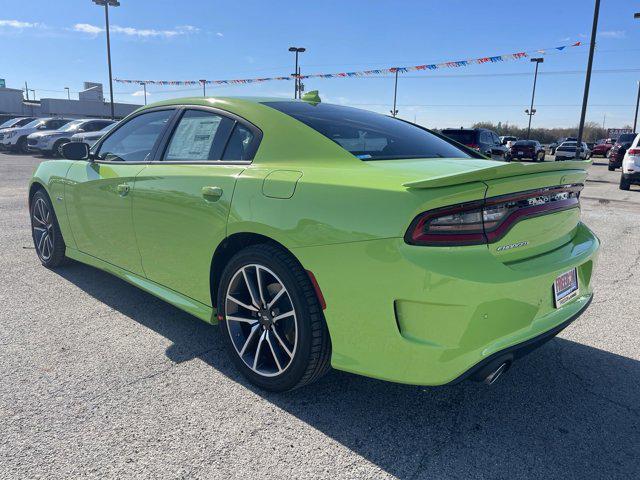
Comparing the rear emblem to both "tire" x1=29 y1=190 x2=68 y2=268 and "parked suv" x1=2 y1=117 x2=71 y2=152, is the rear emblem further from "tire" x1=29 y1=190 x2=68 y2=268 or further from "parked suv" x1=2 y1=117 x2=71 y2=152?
"parked suv" x1=2 y1=117 x2=71 y2=152

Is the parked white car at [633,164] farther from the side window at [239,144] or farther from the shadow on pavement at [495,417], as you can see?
the side window at [239,144]

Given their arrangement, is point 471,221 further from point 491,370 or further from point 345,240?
point 491,370

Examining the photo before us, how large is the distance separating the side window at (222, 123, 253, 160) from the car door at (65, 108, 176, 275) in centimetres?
71

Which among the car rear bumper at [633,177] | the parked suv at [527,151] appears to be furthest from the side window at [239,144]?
the parked suv at [527,151]

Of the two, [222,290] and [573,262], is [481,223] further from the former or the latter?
[222,290]

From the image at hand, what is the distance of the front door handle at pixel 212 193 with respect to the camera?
105 inches

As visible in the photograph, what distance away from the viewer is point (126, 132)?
3.83 meters

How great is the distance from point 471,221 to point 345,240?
1.71 feet

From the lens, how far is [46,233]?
466cm

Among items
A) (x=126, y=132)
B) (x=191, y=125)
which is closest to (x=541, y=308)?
(x=191, y=125)

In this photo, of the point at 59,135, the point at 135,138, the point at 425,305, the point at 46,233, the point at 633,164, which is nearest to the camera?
the point at 425,305

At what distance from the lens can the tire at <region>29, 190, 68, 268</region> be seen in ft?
14.7

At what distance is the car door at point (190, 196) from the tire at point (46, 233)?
1678mm

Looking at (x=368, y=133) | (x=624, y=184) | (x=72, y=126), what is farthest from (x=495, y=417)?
(x=72, y=126)
